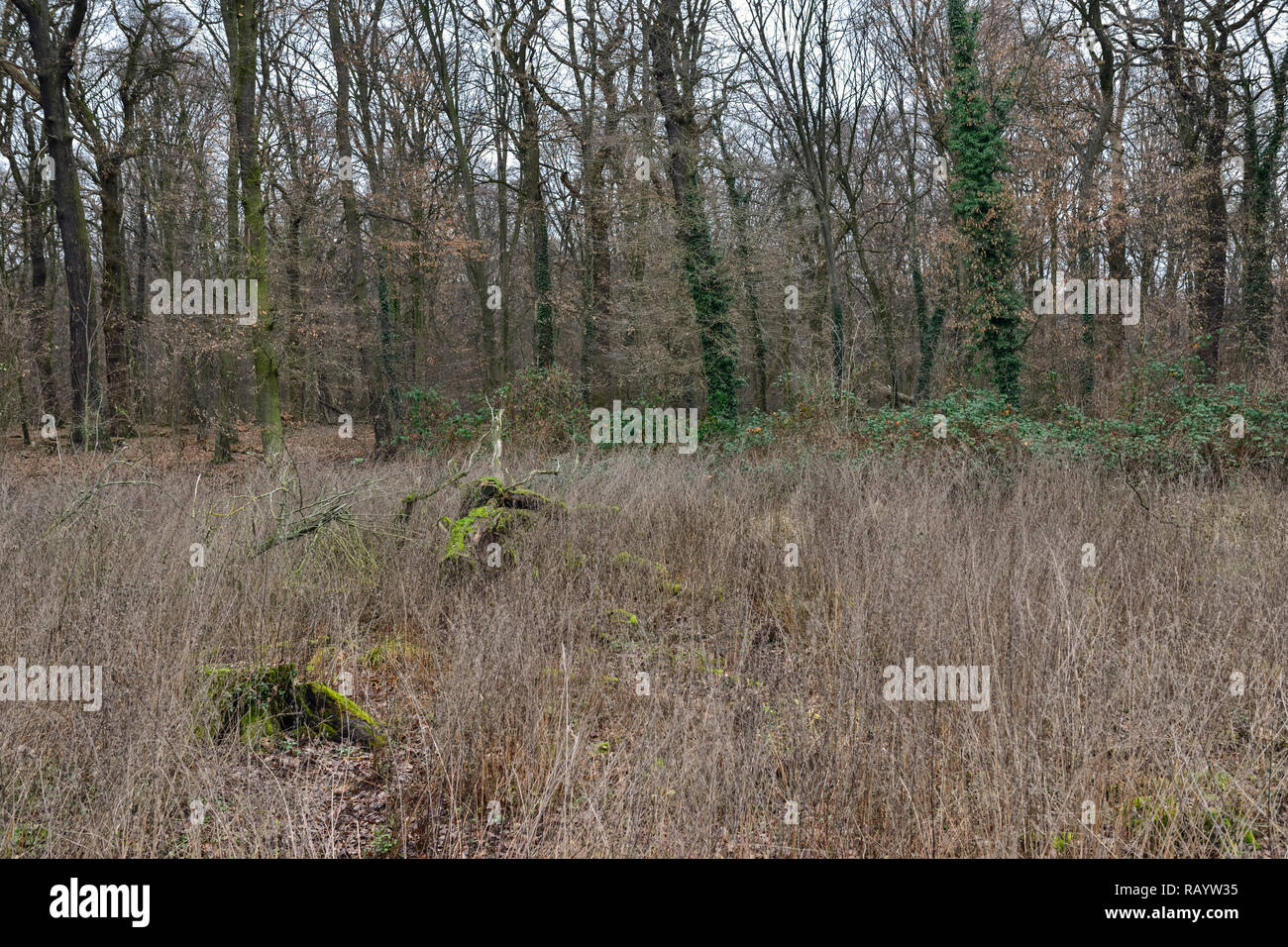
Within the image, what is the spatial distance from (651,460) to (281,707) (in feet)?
25.3

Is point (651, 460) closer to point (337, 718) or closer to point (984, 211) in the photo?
point (337, 718)

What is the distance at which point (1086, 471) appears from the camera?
7.82 metres

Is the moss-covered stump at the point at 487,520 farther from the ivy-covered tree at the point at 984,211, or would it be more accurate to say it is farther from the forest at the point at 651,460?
the ivy-covered tree at the point at 984,211

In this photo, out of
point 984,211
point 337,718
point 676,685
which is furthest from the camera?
point 984,211

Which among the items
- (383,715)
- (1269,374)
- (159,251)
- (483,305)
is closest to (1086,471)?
(1269,374)

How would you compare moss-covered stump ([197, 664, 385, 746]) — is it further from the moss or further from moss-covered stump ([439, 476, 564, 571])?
moss-covered stump ([439, 476, 564, 571])

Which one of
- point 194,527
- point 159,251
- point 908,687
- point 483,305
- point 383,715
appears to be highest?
point 159,251

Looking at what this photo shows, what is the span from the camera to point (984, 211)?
13562 mm

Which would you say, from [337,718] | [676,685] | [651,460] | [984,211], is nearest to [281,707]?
[337,718]

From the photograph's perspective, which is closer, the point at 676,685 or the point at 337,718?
the point at 337,718

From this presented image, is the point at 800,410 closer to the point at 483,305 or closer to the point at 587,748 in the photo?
the point at 587,748

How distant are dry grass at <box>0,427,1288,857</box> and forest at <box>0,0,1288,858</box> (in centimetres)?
4
